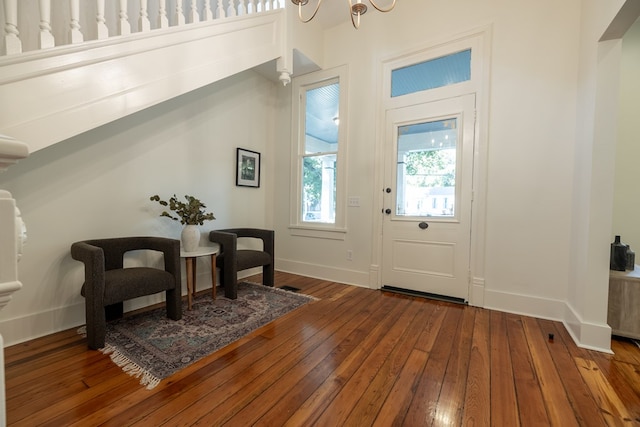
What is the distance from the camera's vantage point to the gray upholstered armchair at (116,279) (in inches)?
70.1

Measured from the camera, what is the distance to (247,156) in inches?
142

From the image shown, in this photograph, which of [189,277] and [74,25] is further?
[189,277]

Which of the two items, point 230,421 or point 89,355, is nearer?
point 230,421

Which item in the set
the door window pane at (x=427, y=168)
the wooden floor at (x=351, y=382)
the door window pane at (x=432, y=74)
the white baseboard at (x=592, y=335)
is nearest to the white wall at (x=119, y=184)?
the wooden floor at (x=351, y=382)

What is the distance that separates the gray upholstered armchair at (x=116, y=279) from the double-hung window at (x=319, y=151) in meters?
1.82

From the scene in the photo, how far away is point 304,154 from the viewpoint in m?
3.75

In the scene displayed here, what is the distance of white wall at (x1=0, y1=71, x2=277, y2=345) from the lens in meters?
1.94

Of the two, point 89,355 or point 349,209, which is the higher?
point 349,209

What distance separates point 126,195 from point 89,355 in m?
1.28

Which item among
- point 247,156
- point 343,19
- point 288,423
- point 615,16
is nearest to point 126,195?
point 247,156

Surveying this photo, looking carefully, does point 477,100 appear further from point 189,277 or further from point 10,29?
point 10,29

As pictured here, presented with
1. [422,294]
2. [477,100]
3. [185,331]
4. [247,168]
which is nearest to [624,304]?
[422,294]

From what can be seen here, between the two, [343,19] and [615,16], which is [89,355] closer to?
[615,16]

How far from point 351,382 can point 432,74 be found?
9.77 feet
